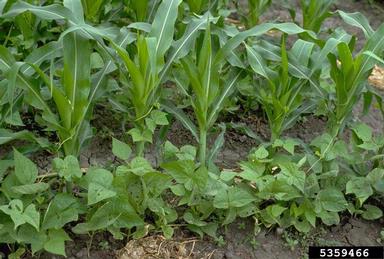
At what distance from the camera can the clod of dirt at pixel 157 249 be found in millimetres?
2764

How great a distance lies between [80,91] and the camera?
2736mm

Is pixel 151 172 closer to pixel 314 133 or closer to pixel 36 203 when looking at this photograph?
pixel 36 203

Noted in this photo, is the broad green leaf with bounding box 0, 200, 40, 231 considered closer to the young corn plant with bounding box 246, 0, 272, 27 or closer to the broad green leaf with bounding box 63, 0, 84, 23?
the broad green leaf with bounding box 63, 0, 84, 23

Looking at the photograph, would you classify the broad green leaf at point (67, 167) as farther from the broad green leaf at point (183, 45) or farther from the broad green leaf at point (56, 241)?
the broad green leaf at point (183, 45)

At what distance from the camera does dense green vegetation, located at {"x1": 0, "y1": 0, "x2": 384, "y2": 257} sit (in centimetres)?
268

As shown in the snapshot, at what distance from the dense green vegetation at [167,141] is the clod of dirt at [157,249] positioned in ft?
0.15

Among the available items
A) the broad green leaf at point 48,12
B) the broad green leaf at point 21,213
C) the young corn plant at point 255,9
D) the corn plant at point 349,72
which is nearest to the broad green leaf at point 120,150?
the broad green leaf at point 21,213

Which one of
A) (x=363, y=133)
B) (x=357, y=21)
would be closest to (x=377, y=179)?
(x=363, y=133)

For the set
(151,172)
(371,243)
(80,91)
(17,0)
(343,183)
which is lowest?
(371,243)

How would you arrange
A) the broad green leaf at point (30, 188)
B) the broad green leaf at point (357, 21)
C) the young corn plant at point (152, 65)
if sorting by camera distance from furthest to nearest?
the broad green leaf at point (357, 21) < the young corn plant at point (152, 65) < the broad green leaf at point (30, 188)

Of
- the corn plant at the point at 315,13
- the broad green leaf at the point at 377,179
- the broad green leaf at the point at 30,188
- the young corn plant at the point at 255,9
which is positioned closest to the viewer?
the broad green leaf at the point at 30,188

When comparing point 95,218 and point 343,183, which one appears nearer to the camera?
point 95,218

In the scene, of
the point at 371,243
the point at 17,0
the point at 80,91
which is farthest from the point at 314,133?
the point at 17,0

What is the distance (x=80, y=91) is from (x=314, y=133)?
1.52 metres
